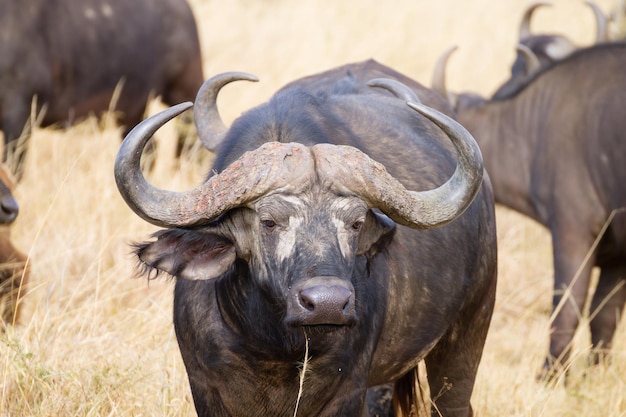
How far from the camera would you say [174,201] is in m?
3.45

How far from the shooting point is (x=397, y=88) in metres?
4.38

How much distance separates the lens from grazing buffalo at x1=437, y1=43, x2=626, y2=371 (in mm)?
6949

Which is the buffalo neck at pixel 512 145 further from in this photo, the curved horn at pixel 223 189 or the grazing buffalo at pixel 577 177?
the curved horn at pixel 223 189

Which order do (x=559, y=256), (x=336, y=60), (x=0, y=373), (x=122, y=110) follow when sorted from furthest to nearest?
1. (x=336, y=60)
2. (x=122, y=110)
3. (x=559, y=256)
4. (x=0, y=373)

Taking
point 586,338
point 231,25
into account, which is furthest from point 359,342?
point 231,25

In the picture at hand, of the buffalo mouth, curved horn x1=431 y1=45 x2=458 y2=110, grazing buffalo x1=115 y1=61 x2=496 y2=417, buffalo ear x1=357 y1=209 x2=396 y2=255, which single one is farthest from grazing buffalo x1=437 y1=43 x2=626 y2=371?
the buffalo mouth

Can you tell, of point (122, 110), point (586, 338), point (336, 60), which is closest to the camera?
point (586, 338)

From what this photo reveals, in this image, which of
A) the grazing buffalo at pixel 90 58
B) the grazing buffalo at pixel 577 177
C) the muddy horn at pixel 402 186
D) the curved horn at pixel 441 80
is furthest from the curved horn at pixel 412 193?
the curved horn at pixel 441 80

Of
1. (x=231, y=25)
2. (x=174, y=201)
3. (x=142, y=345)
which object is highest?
(x=174, y=201)

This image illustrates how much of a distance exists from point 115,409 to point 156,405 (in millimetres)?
348

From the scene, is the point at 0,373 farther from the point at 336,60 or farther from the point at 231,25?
the point at 231,25

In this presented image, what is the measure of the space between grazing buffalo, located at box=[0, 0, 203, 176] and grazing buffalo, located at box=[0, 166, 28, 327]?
8.28 ft

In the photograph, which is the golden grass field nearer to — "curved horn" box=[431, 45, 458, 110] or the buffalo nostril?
the buffalo nostril

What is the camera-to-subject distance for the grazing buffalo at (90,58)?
26.9ft
